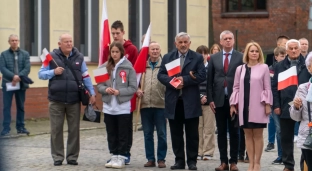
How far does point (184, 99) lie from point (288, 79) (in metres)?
1.48

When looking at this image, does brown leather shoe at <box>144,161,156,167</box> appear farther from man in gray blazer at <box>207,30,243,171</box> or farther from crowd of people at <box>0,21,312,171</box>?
man in gray blazer at <box>207,30,243,171</box>

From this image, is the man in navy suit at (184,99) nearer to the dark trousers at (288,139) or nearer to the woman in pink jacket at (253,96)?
the woman in pink jacket at (253,96)

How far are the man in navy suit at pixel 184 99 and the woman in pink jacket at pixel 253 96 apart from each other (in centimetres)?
59

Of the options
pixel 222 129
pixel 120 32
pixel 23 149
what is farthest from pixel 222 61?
pixel 23 149

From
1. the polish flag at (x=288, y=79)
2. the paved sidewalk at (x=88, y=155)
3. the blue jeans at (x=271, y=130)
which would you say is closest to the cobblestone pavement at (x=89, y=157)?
the paved sidewalk at (x=88, y=155)

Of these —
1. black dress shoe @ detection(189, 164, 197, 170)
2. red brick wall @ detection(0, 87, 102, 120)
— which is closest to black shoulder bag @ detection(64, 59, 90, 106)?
black dress shoe @ detection(189, 164, 197, 170)

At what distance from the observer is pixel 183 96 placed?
378 inches

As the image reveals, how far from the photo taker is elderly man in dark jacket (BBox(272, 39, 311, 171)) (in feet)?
29.9

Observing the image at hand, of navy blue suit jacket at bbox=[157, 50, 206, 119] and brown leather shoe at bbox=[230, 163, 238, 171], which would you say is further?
brown leather shoe at bbox=[230, 163, 238, 171]

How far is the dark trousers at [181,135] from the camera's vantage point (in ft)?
31.8

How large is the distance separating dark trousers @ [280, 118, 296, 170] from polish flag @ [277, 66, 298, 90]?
61cm

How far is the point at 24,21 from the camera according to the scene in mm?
17922

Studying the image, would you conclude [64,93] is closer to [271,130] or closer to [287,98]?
[287,98]

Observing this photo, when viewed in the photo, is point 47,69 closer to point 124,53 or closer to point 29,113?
point 124,53
